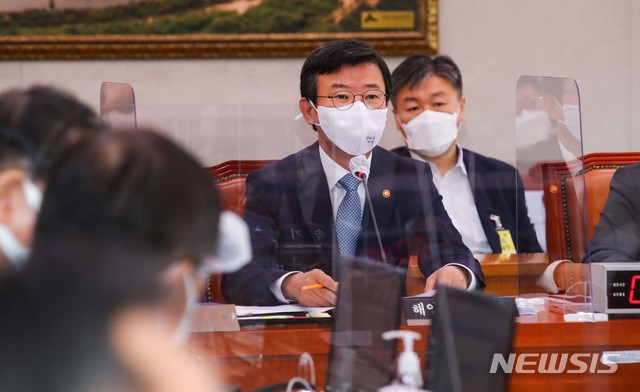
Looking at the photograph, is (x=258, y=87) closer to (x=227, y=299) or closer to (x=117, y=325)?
(x=227, y=299)

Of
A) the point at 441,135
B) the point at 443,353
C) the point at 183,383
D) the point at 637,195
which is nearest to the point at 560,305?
the point at 637,195

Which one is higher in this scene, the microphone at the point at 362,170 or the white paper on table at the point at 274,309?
the microphone at the point at 362,170

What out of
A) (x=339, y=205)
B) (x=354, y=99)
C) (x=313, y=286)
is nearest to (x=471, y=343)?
(x=313, y=286)

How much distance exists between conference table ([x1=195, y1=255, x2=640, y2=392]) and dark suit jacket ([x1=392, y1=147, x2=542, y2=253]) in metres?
0.23

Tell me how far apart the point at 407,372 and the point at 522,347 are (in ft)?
3.10

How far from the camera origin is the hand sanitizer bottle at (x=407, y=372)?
1420 mm

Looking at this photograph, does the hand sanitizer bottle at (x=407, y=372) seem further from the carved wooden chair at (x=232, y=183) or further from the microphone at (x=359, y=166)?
the microphone at (x=359, y=166)

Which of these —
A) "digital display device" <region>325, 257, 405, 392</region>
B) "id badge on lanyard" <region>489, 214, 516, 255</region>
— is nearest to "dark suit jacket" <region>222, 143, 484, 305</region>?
"digital display device" <region>325, 257, 405, 392</region>

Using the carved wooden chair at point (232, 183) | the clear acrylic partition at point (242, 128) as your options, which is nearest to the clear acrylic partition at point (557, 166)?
the clear acrylic partition at point (242, 128)

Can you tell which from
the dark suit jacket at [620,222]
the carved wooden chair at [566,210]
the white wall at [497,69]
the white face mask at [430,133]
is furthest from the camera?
the white wall at [497,69]

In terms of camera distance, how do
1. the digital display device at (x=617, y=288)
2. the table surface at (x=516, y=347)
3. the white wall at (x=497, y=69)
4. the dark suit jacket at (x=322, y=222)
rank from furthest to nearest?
1. the white wall at (x=497, y=69)
2. the digital display device at (x=617, y=288)
3. the dark suit jacket at (x=322, y=222)
4. the table surface at (x=516, y=347)

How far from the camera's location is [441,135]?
162 inches

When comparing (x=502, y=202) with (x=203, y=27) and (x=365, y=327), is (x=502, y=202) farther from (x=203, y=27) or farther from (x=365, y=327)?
(x=203, y=27)

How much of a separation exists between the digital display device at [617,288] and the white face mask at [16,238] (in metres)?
1.85
